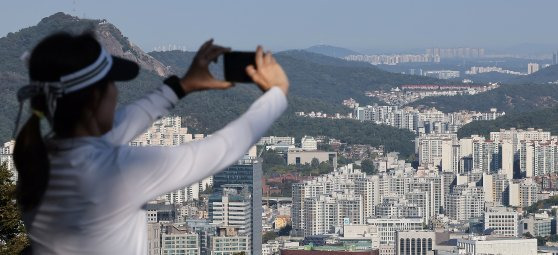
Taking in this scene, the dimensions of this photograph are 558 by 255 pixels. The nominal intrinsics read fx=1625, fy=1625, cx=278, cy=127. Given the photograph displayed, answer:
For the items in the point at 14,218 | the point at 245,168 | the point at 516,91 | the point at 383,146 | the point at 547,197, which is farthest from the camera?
the point at 516,91

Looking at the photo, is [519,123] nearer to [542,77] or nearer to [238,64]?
A: [542,77]

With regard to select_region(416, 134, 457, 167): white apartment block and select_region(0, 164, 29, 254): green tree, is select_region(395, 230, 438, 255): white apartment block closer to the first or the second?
select_region(416, 134, 457, 167): white apartment block

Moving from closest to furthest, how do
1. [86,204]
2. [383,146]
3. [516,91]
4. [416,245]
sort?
1. [86,204]
2. [416,245]
3. [383,146]
4. [516,91]

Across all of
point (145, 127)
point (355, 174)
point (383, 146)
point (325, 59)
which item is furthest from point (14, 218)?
point (325, 59)

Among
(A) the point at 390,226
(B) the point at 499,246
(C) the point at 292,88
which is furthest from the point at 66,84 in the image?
(C) the point at 292,88

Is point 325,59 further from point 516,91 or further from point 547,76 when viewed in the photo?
point 516,91

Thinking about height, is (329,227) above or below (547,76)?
below

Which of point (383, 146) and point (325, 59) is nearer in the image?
point (383, 146)

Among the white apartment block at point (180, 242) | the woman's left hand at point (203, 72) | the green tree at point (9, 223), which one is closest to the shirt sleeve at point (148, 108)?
the woman's left hand at point (203, 72)
